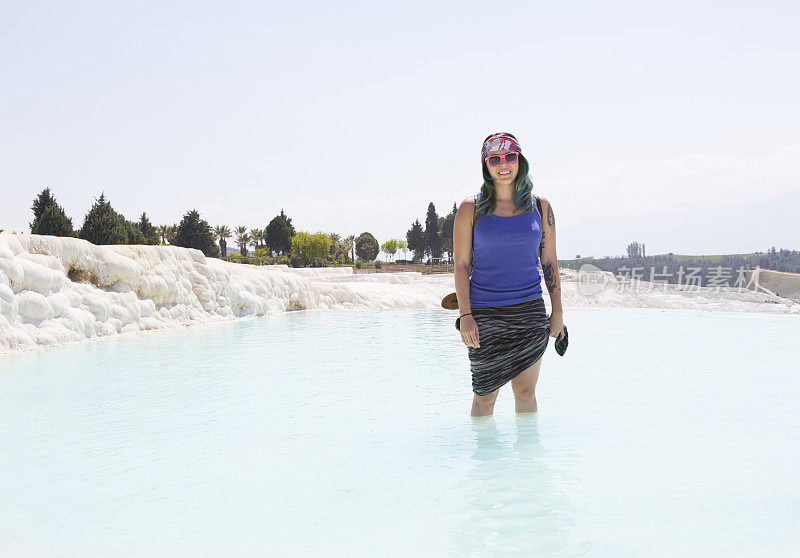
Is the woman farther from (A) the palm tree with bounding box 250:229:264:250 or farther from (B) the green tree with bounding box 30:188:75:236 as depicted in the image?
(A) the palm tree with bounding box 250:229:264:250

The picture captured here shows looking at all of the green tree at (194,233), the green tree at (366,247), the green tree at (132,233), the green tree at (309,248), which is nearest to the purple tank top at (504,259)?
the green tree at (132,233)

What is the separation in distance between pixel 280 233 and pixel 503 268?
7060 cm

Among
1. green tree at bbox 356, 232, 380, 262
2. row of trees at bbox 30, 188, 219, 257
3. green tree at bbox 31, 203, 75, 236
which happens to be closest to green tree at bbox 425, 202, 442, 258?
green tree at bbox 356, 232, 380, 262

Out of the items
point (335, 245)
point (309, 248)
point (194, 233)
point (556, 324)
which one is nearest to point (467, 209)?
point (556, 324)

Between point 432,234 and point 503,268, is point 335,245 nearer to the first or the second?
point 432,234

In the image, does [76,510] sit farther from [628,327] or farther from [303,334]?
[628,327]

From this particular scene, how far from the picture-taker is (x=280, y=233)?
238 feet

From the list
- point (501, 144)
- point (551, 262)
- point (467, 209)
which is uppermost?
point (501, 144)

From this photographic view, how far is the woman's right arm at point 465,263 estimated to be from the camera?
3786mm

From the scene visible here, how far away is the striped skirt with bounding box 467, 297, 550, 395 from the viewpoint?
12.9 feet

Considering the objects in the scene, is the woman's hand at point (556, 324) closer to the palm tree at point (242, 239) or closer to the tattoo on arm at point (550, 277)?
the tattoo on arm at point (550, 277)

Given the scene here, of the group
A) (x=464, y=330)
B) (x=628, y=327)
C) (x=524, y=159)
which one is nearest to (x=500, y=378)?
(x=464, y=330)

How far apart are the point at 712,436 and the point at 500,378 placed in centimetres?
176

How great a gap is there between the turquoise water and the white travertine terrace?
4325 millimetres
